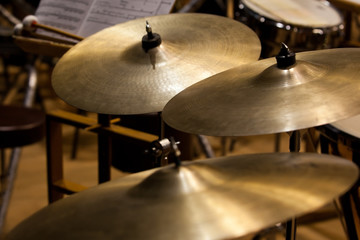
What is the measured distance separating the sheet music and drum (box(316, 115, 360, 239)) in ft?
1.92

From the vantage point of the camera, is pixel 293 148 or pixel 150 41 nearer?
pixel 293 148

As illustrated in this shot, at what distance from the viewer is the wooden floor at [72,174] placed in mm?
2033

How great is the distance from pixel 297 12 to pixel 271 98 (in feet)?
3.30

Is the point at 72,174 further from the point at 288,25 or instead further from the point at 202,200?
the point at 202,200

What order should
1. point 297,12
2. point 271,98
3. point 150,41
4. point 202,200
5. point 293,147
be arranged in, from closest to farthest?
point 202,200, point 271,98, point 293,147, point 150,41, point 297,12

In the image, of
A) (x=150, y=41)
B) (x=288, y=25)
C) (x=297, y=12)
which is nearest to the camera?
(x=150, y=41)

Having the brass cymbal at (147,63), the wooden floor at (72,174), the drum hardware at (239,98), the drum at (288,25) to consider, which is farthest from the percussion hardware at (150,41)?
the wooden floor at (72,174)

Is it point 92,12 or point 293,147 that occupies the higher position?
point 92,12

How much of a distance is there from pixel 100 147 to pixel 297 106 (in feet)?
2.60

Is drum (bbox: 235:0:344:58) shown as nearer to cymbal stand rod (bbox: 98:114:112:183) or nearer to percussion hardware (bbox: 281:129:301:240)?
cymbal stand rod (bbox: 98:114:112:183)

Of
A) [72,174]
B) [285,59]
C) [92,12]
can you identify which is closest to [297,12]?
[92,12]

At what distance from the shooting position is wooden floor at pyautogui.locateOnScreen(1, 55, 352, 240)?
2.03 meters

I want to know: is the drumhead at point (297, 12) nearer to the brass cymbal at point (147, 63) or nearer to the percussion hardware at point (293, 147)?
the brass cymbal at point (147, 63)

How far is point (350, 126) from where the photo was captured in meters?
1.13
